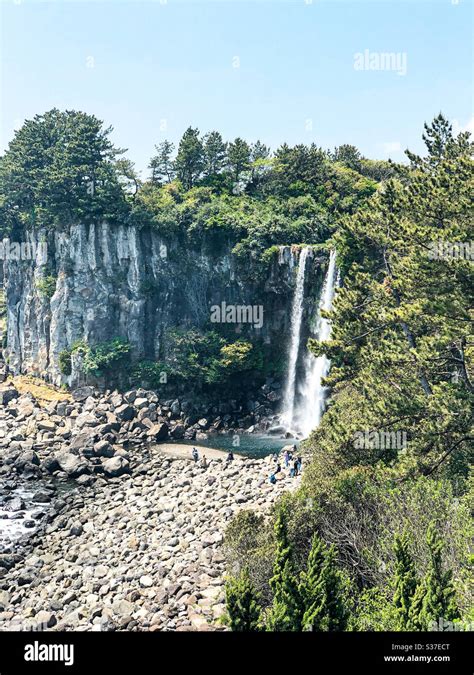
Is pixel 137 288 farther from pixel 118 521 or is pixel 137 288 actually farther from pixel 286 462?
pixel 118 521

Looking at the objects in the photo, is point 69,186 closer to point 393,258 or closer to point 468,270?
point 393,258

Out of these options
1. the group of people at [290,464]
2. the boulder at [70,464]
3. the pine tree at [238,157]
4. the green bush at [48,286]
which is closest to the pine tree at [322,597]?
the group of people at [290,464]

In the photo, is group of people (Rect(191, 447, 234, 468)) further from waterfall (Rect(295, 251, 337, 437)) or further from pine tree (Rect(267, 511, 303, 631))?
pine tree (Rect(267, 511, 303, 631))

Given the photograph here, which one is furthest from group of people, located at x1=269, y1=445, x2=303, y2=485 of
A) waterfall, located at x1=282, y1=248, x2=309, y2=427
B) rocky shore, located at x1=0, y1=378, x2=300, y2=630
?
waterfall, located at x1=282, y1=248, x2=309, y2=427

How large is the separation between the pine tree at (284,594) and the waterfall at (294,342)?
99.6ft

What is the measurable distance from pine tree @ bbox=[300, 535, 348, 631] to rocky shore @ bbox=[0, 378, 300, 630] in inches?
185

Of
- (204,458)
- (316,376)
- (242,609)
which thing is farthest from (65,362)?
(242,609)

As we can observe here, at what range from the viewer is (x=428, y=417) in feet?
62.4

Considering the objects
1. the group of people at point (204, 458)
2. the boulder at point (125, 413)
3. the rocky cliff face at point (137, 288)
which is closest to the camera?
the group of people at point (204, 458)

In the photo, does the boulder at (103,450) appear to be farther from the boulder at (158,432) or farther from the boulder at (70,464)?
the boulder at (158,432)

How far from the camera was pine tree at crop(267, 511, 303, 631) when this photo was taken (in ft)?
42.4

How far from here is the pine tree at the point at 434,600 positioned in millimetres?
11766

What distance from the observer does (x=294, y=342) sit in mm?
46000
